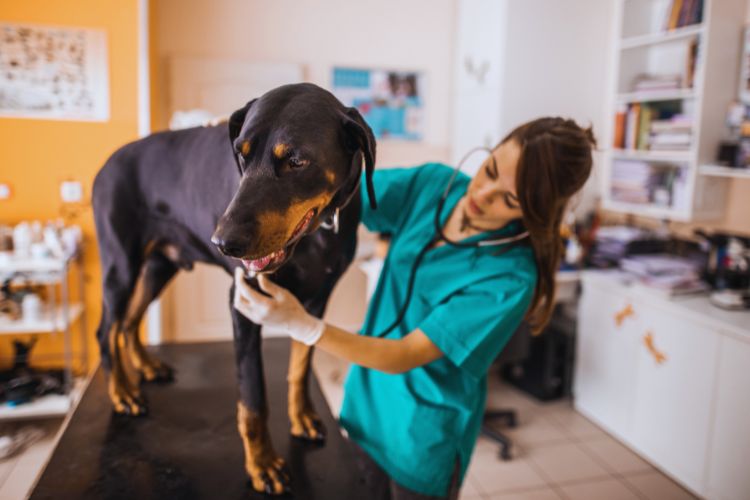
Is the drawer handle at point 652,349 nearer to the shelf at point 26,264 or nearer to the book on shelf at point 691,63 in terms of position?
the book on shelf at point 691,63

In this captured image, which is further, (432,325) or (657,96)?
(657,96)

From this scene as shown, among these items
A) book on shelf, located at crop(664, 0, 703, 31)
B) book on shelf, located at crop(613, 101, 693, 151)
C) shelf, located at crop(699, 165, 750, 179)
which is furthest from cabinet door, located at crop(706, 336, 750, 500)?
book on shelf, located at crop(664, 0, 703, 31)

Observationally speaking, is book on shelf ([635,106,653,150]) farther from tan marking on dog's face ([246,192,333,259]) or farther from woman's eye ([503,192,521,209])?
tan marking on dog's face ([246,192,333,259])

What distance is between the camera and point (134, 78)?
288cm

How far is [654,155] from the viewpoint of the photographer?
10.1 feet

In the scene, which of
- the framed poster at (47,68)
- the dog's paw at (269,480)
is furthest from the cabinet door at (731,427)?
the framed poster at (47,68)

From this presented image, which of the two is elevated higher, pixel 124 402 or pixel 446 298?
pixel 446 298

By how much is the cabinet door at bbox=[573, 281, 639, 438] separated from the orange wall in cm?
256

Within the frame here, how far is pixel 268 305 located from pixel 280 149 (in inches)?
12.1

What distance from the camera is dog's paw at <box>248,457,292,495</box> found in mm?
1090

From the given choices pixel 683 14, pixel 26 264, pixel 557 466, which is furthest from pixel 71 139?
pixel 683 14

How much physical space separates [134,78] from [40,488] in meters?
2.28

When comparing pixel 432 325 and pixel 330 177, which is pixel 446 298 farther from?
pixel 330 177

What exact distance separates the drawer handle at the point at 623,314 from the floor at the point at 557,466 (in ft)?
2.13
